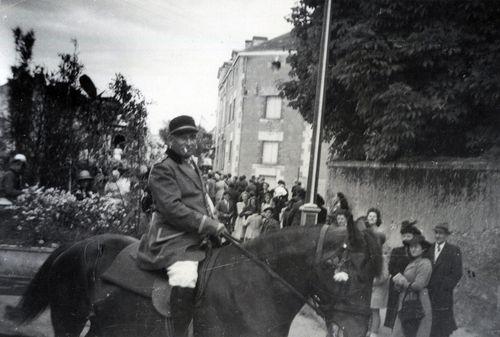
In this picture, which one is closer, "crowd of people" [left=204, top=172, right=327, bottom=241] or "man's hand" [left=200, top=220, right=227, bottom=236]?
"man's hand" [left=200, top=220, right=227, bottom=236]

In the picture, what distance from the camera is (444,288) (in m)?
5.73

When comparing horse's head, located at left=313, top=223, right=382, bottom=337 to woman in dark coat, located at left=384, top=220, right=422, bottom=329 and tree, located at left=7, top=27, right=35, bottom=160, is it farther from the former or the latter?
tree, located at left=7, top=27, right=35, bottom=160

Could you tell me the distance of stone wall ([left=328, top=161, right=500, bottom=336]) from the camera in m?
6.47

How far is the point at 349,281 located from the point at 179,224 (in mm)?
1405

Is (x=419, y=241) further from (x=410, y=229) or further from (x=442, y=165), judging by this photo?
(x=442, y=165)

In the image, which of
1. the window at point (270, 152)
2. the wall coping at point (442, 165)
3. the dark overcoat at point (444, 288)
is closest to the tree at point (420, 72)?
the wall coping at point (442, 165)

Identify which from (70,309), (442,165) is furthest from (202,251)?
(442,165)

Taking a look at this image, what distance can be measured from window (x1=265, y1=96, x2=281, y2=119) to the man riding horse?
26.9 meters

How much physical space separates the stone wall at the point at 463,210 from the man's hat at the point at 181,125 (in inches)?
195

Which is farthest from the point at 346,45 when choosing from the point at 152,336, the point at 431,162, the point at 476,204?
the point at 152,336

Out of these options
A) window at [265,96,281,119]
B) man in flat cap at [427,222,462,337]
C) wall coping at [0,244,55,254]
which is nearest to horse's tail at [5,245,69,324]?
wall coping at [0,244,55,254]

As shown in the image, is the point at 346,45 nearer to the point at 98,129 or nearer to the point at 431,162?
the point at 431,162

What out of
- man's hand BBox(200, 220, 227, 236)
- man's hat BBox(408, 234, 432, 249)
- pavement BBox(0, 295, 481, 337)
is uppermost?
man's hand BBox(200, 220, 227, 236)

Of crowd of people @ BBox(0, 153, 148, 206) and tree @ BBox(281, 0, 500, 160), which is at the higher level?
tree @ BBox(281, 0, 500, 160)
